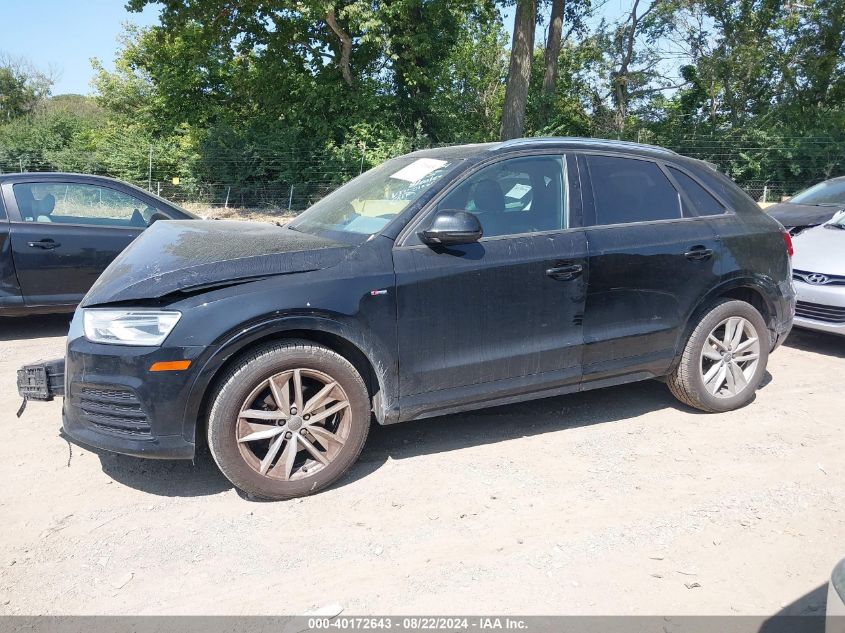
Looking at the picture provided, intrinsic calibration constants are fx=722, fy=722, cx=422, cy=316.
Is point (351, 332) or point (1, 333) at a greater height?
point (351, 332)

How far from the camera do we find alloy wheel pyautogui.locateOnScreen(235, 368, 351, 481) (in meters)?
3.71

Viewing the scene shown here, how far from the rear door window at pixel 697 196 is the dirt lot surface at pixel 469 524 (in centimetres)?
144

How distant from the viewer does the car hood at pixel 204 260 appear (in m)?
3.62

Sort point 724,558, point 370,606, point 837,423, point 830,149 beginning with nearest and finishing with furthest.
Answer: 1. point 370,606
2. point 724,558
3. point 837,423
4. point 830,149

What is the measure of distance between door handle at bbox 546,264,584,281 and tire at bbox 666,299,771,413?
108cm

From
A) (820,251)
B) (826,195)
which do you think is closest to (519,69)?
(826,195)

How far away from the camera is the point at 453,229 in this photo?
3.91 metres

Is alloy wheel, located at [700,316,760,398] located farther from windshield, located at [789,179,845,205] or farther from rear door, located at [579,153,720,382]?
windshield, located at [789,179,845,205]

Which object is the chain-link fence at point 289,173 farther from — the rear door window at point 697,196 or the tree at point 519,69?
the rear door window at point 697,196

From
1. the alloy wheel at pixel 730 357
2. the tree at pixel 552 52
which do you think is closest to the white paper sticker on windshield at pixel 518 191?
the alloy wheel at pixel 730 357

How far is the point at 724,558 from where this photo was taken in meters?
3.36

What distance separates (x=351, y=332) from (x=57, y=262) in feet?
14.1

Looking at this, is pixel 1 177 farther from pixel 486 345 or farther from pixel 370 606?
pixel 370 606

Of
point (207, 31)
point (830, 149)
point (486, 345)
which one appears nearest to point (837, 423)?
point (486, 345)
